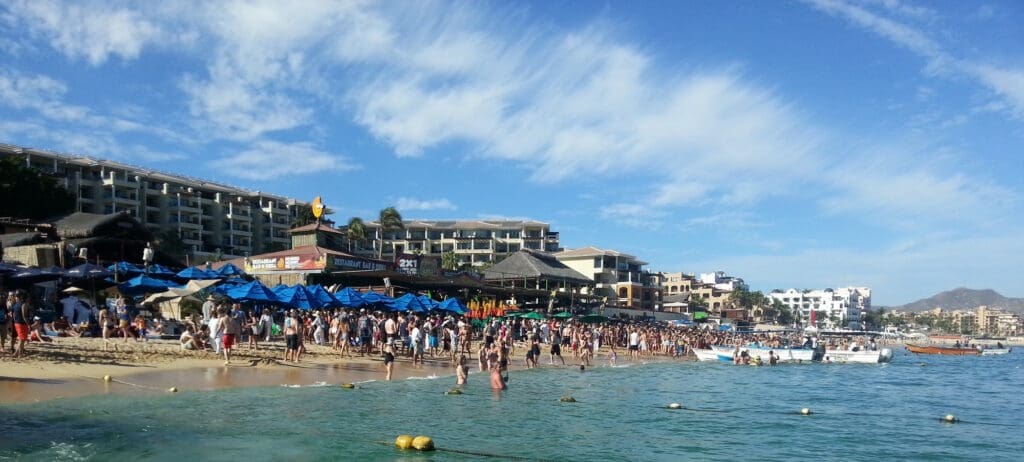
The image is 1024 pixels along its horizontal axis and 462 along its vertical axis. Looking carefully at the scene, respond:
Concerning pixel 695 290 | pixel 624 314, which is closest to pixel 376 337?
pixel 624 314

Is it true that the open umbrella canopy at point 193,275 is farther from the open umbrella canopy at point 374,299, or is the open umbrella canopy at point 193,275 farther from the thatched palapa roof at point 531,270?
the thatched palapa roof at point 531,270

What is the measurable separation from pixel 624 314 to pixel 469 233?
1817 inches

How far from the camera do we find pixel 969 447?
16.3 meters

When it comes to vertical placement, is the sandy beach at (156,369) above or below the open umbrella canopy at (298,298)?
below

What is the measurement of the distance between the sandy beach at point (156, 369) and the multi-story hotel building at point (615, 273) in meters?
66.8

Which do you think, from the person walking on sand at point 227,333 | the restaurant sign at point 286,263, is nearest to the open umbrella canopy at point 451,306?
the restaurant sign at point 286,263

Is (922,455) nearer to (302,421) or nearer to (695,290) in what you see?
(302,421)

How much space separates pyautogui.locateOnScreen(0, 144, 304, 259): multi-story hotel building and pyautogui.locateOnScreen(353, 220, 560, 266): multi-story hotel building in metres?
19.6

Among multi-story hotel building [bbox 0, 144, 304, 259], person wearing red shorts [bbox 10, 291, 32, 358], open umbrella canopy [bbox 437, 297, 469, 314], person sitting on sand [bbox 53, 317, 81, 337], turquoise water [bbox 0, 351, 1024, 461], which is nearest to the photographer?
turquoise water [bbox 0, 351, 1024, 461]

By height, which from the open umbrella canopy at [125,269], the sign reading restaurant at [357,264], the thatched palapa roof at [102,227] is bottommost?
the open umbrella canopy at [125,269]

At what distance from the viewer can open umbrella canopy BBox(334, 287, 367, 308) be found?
29.5 metres

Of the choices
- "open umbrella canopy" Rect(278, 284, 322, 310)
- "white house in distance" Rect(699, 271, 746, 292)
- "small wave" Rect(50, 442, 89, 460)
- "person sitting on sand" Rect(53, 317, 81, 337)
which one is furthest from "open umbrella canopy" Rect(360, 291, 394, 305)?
"white house in distance" Rect(699, 271, 746, 292)

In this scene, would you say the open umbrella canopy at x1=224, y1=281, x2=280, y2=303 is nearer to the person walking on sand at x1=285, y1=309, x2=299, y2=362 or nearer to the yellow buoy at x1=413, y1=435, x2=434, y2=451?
the person walking on sand at x1=285, y1=309, x2=299, y2=362

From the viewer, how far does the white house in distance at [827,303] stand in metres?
166
